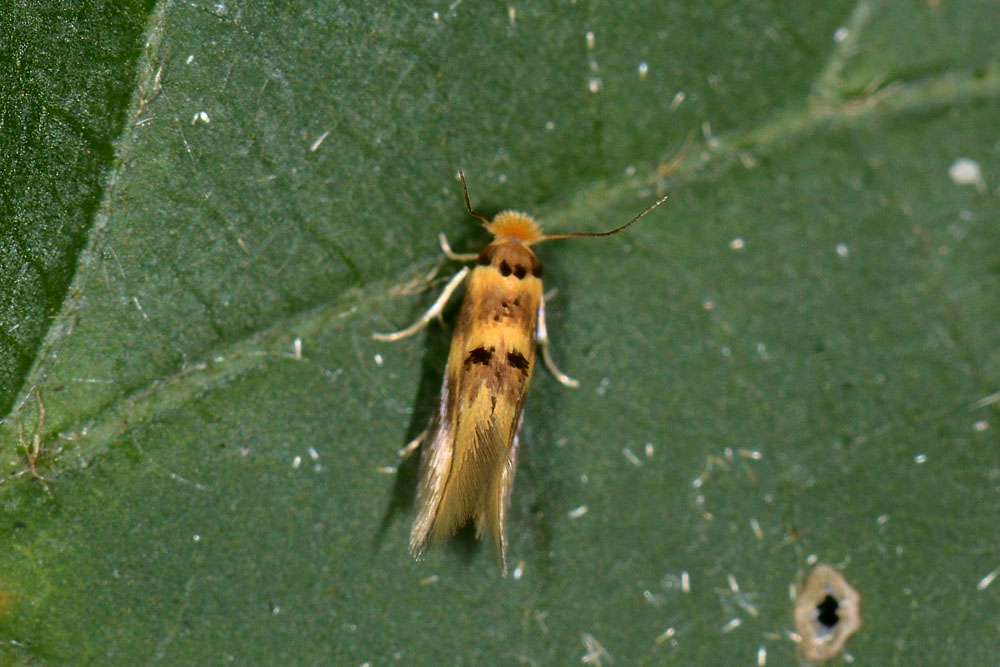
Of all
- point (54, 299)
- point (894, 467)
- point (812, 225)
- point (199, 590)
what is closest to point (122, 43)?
point (54, 299)

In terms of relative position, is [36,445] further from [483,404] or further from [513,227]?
[513,227]

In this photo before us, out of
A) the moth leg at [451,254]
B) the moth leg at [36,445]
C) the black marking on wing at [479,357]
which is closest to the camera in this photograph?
the moth leg at [36,445]

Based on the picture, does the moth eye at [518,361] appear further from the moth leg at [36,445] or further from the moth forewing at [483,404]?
the moth leg at [36,445]

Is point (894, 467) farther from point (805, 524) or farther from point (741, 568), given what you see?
point (741, 568)

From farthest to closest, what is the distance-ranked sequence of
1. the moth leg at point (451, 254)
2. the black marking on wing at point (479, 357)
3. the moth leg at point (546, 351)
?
1. the moth leg at point (546, 351)
2. the moth leg at point (451, 254)
3. the black marking on wing at point (479, 357)

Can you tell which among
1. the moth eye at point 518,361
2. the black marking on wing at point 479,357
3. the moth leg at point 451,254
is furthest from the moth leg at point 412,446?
the moth leg at point 451,254

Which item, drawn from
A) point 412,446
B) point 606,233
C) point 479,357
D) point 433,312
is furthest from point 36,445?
point 606,233
